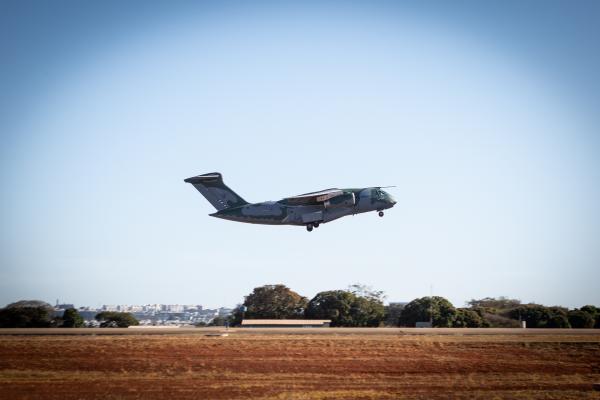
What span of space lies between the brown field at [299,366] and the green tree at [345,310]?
995 inches

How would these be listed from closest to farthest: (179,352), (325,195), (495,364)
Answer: (495,364) → (179,352) → (325,195)

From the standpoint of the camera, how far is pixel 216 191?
189 ft

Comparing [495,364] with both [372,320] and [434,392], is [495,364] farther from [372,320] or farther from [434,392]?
[372,320]

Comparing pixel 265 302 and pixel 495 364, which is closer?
pixel 495 364

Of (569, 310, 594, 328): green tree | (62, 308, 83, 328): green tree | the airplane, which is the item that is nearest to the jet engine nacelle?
the airplane

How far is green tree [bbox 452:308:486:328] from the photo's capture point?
6957cm

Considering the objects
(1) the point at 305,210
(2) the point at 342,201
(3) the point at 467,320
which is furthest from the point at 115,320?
(3) the point at 467,320

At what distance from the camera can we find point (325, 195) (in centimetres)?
5391

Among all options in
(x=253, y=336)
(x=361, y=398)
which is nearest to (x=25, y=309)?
(x=253, y=336)

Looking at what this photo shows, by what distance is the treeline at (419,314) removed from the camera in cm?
7025

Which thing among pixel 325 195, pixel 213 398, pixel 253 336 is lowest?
pixel 213 398

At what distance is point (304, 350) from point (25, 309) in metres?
40.8

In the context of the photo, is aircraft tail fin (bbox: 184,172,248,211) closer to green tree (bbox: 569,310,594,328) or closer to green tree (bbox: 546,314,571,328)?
green tree (bbox: 546,314,571,328)

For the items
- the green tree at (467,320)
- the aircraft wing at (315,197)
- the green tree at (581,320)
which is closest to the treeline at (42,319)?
the aircraft wing at (315,197)
